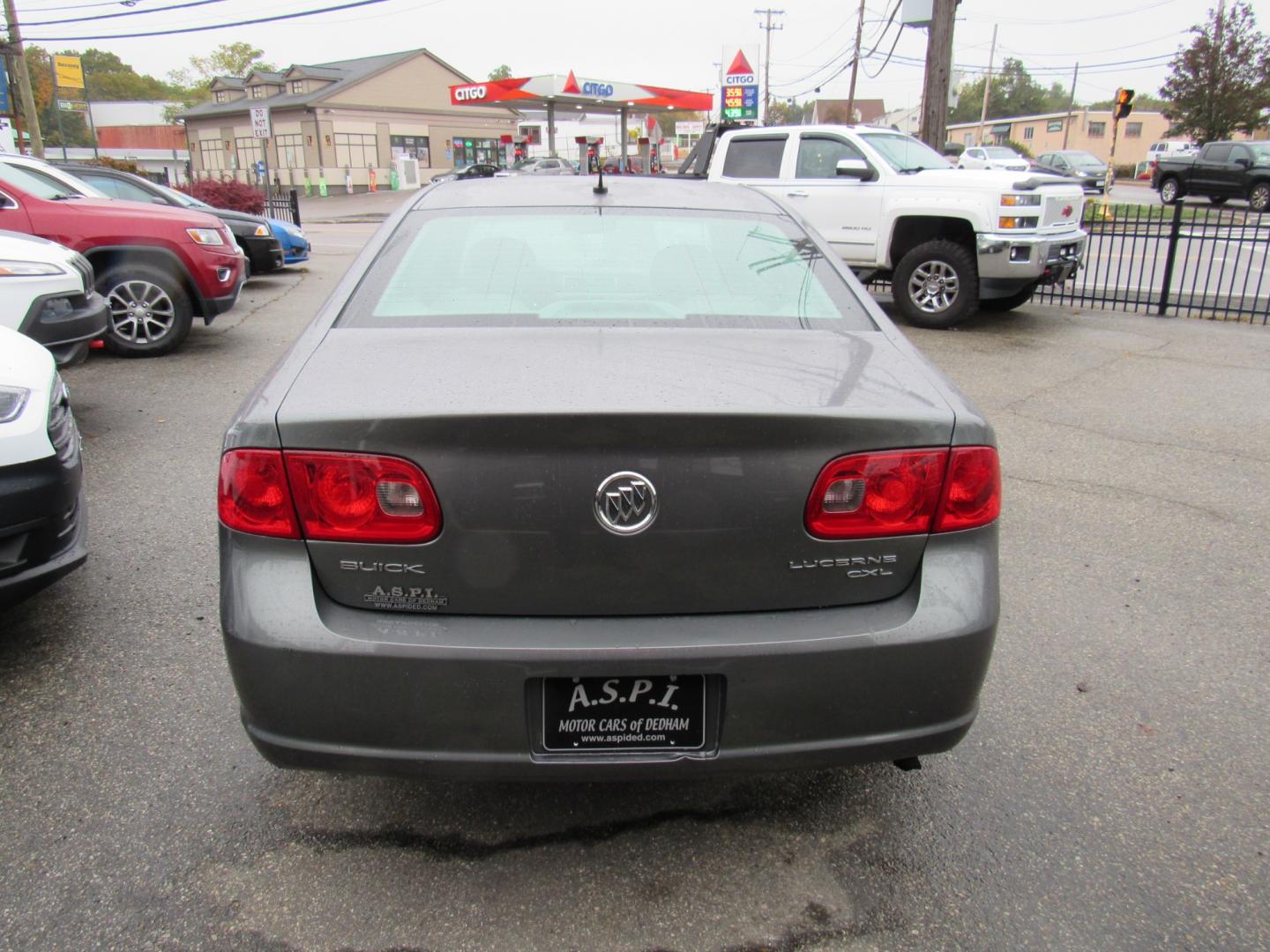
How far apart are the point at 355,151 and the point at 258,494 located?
53.3m

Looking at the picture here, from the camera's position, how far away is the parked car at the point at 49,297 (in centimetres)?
544

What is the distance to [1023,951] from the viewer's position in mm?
2092

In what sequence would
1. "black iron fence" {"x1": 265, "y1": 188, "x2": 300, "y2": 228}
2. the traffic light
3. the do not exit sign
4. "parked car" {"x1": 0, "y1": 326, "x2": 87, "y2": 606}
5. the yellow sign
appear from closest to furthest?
"parked car" {"x1": 0, "y1": 326, "x2": 87, "y2": 606}
"black iron fence" {"x1": 265, "y1": 188, "x2": 300, "y2": 228}
the traffic light
the do not exit sign
the yellow sign

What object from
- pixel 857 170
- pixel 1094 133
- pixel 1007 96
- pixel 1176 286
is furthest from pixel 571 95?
pixel 1007 96

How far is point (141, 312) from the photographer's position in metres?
8.42

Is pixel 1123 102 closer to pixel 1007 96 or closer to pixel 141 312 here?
pixel 141 312

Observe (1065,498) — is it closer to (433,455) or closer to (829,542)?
(829,542)

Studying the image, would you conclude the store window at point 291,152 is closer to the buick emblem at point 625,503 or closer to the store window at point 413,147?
the store window at point 413,147

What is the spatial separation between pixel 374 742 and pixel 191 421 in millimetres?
5130

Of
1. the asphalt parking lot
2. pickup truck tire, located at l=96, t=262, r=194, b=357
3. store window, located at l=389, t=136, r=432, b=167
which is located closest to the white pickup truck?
pickup truck tire, located at l=96, t=262, r=194, b=357

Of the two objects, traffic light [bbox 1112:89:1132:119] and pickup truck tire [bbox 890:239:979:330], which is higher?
traffic light [bbox 1112:89:1132:119]

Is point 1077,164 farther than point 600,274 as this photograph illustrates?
Yes

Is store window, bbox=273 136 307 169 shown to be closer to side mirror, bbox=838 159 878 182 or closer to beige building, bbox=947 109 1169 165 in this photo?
side mirror, bbox=838 159 878 182

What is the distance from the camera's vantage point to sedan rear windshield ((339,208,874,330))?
8.53 ft
